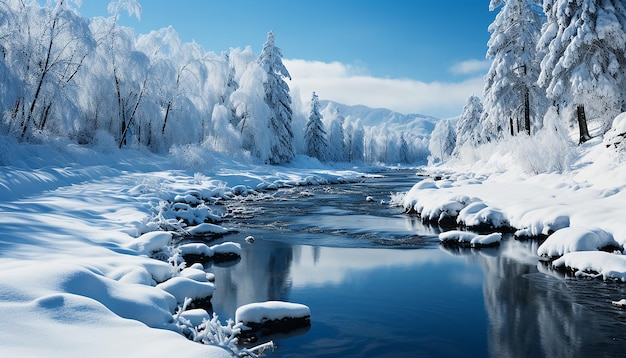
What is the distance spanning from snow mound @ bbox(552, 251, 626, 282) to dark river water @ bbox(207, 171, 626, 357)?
0.87 ft

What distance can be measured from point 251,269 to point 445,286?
3.82 m

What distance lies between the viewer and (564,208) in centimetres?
1154

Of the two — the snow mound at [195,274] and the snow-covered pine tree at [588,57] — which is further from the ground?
the snow-covered pine tree at [588,57]

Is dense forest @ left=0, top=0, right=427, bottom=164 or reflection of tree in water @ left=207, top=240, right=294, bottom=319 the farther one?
dense forest @ left=0, top=0, right=427, bottom=164

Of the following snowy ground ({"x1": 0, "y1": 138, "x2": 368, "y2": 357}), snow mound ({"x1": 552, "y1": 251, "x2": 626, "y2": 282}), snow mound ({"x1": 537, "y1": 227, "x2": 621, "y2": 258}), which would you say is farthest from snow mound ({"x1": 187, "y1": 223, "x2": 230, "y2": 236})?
snow mound ({"x1": 552, "y1": 251, "x2": 626, "y2": 282})

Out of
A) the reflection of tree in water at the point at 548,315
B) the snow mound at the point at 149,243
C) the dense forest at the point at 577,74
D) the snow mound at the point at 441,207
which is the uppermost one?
the dense forest at the point at 577,74

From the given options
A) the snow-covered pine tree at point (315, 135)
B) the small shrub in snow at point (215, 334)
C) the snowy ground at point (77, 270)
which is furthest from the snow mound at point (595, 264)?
the snow-covered pine tree at point (315, 135)

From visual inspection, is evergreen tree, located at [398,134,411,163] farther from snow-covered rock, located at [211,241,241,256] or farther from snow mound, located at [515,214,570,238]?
snow-covered rock, located at [211,241,241,256]

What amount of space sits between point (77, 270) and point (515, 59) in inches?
1126

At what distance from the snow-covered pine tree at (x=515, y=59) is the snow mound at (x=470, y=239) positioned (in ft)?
57.4

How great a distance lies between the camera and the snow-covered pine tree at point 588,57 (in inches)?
741

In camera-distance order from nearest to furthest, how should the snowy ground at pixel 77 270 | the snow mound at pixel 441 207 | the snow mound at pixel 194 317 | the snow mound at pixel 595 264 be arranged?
the snowy ground at pixel 77 270
the snow mound at pixel 194 317
the snow mound at pixel 595 264
the snow mound at pixel 441 207

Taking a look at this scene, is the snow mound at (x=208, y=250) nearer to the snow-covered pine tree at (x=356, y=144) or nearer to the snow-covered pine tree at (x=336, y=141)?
the snow-covered pine tree at (x=336, y=141)

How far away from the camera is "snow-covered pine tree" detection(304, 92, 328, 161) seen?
186 ft
